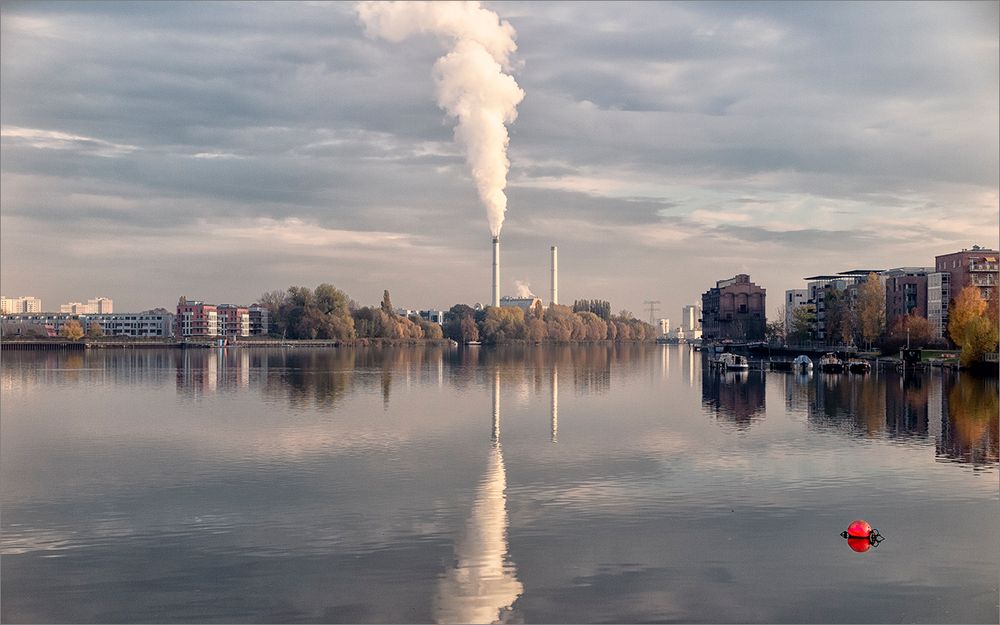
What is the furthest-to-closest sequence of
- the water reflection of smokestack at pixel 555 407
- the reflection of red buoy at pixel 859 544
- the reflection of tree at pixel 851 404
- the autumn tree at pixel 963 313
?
the autumn tree at pixel 963 313, the reflection of tree at pixel 851 404, the water reflection of smokestack at pixel 555 407, the reflection of red buoy at pixel 859 544

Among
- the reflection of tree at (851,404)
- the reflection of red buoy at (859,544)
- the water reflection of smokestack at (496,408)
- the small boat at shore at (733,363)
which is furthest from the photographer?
the small boat at shore at (733,363)

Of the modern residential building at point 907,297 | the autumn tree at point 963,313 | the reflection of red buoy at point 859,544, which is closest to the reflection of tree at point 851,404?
the autumn tree at point 963,313

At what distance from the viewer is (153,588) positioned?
68.9 ft

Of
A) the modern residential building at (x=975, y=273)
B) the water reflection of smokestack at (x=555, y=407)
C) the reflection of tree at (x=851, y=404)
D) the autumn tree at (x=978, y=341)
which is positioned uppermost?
the modern residential building at (x=975, y=273)

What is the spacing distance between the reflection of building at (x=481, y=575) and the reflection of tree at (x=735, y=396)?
27.6 meters

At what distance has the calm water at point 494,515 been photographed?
67.1ft

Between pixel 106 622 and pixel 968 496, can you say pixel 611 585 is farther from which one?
pixel 968 496

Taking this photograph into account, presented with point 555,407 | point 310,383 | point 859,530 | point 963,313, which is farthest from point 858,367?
point 859,530

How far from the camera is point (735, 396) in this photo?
76.2 m

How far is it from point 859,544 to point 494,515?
1011cm

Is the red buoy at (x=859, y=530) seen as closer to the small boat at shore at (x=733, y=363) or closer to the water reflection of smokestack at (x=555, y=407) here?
the water reflection of smokestack at (x=555, y=407)

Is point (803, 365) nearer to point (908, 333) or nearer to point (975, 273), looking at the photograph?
point (908, 333)

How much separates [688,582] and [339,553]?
8.52 metres

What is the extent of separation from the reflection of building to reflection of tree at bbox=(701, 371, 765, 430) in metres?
27.6
